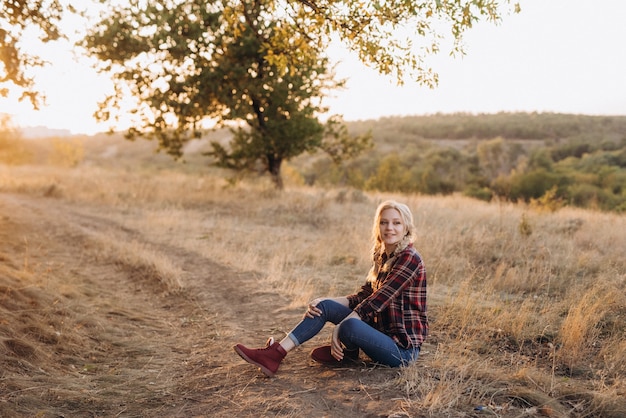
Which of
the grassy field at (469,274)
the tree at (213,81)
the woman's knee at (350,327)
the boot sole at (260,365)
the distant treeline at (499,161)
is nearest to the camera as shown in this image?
the grassy field at (469,274)

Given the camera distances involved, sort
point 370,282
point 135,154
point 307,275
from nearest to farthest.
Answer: point 370,282 < point 307,275 < point 135,154

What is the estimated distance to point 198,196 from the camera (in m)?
18.7

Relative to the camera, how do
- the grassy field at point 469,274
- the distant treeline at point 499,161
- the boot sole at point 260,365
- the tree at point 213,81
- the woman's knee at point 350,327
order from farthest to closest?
the distant treeline at point 499,161
the tree at point 213,81
the boot sole at point 260,365
the woman's knee at point 350,327
the grassy field at point 469,274

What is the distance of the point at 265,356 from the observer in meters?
4.52

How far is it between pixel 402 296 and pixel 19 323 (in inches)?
159

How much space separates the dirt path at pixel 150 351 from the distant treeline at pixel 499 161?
11886 millimetres

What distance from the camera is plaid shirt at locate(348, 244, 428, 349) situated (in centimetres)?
442

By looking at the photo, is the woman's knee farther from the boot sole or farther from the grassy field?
the boot sole

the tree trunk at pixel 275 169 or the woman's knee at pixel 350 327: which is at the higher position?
the tree trunk at pixel 275 169

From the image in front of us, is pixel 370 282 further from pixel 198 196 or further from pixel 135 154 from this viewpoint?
pixel 135 154

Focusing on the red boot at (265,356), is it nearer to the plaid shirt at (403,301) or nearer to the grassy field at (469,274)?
the plaid shirt at (403,301)

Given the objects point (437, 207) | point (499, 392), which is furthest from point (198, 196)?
point (499, 392)

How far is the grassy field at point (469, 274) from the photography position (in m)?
3.99

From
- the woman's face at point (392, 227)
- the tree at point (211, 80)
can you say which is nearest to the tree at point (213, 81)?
the tree at point (211, 80)
